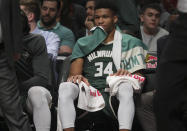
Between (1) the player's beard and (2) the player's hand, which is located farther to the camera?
(1) the player's beard

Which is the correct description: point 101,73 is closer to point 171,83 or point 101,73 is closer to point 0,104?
point 0,104

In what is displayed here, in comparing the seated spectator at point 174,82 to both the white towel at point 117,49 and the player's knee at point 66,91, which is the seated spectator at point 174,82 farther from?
the white towel at point 117,49

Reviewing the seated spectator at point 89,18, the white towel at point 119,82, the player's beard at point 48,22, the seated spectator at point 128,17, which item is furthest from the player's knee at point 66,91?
the player's beard at point 48,22

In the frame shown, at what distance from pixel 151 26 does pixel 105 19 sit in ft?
5.92

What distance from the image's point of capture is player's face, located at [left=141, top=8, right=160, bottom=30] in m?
7.34

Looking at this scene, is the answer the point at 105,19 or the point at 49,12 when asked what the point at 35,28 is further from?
the point at 105,19

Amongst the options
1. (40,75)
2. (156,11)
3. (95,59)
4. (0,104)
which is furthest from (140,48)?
(156,11)

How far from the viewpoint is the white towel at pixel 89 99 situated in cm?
502

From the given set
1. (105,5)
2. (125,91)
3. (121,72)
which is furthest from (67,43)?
(125,91)

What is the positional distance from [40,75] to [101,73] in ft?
1.96

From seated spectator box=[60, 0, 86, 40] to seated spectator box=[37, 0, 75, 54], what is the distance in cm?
41

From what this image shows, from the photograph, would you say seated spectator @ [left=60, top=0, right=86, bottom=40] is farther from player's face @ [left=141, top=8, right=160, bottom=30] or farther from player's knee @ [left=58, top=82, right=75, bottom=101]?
player's knee @ [left=58, top=82, right=75, bottom=101]

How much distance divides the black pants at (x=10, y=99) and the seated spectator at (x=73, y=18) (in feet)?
10.3

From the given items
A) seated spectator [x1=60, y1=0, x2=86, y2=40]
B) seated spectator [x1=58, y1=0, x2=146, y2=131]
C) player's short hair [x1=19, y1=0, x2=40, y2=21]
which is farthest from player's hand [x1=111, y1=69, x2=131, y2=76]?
seated spectator [x1=60, y1=0, x2=86, y2=40]
